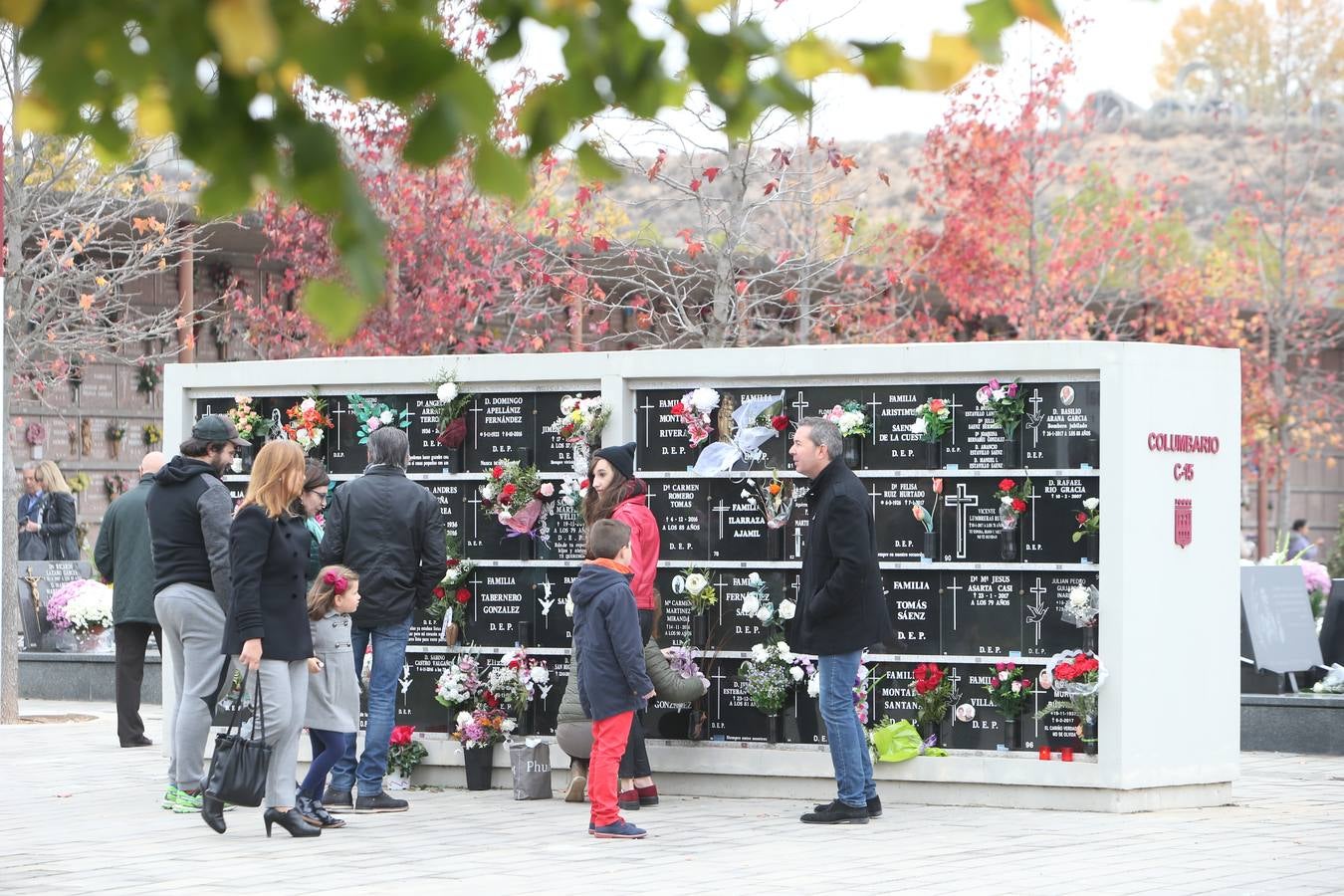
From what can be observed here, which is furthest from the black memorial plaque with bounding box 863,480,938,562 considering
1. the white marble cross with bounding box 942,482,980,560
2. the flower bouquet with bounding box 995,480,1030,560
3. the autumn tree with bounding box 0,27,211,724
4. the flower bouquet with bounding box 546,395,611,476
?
the autumn tree with bounding box 0,27,211,724

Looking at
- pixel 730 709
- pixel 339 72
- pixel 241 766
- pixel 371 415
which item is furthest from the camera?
pixel 371 415

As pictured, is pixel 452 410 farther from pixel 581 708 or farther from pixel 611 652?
pixel 611 652

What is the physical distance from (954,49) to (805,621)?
686 cm

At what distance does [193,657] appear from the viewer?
10.7 meters

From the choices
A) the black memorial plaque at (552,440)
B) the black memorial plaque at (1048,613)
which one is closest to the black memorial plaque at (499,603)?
the black memorial plaque at (552,440)

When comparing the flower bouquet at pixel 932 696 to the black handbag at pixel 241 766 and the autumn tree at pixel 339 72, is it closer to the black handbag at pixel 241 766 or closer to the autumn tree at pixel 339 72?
the black handbag at pixel 241 766

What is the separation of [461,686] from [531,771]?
2.45 ft

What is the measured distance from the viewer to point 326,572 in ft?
34.8

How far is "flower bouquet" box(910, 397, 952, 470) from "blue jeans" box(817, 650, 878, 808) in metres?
1.47

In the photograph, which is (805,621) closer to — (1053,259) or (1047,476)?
(1047,476)

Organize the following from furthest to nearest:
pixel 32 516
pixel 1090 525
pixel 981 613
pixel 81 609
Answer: pixel 32 516 < pixel 81 609 < pixel 981 613 < pixel 1090 525

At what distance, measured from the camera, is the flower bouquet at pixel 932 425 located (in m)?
11.5

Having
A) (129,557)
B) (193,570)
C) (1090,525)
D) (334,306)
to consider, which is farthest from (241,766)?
(334,306)

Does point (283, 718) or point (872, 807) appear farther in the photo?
point (872, 807)
